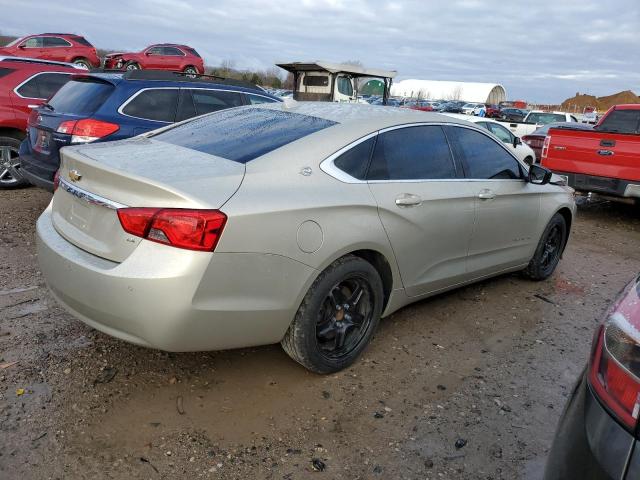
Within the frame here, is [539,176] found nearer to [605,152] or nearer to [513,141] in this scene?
[605,152]

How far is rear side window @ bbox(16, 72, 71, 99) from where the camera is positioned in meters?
7.60

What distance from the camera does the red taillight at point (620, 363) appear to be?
1.47 metres

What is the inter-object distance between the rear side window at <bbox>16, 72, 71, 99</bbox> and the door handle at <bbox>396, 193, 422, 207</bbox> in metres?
6.42

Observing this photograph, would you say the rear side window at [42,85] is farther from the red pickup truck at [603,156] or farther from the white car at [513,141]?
the white car at [513,141]

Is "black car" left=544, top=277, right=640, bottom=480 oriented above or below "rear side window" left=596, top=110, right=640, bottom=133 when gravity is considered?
below

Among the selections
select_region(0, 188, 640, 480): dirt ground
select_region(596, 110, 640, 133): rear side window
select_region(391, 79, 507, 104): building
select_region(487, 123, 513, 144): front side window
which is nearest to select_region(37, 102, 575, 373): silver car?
select_region(0, 188, 640, 480): dirt ground

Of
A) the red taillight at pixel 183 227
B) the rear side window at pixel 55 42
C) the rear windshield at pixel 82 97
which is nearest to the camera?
the red taillight at pixel 183 227

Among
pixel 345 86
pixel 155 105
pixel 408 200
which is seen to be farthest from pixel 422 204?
pixel 345 86

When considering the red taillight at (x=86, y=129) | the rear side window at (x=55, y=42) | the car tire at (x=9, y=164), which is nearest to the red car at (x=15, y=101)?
the car tire at (x=9, y=164)

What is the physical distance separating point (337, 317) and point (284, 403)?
60 centimetres

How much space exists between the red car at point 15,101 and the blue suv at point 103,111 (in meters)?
1.29

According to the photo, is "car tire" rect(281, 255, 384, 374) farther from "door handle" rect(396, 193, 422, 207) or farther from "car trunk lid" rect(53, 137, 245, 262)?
"car trunk lid" rect(53, 137, 245, 262)

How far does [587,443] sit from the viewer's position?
1560 mm

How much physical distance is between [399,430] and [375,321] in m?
0.81
